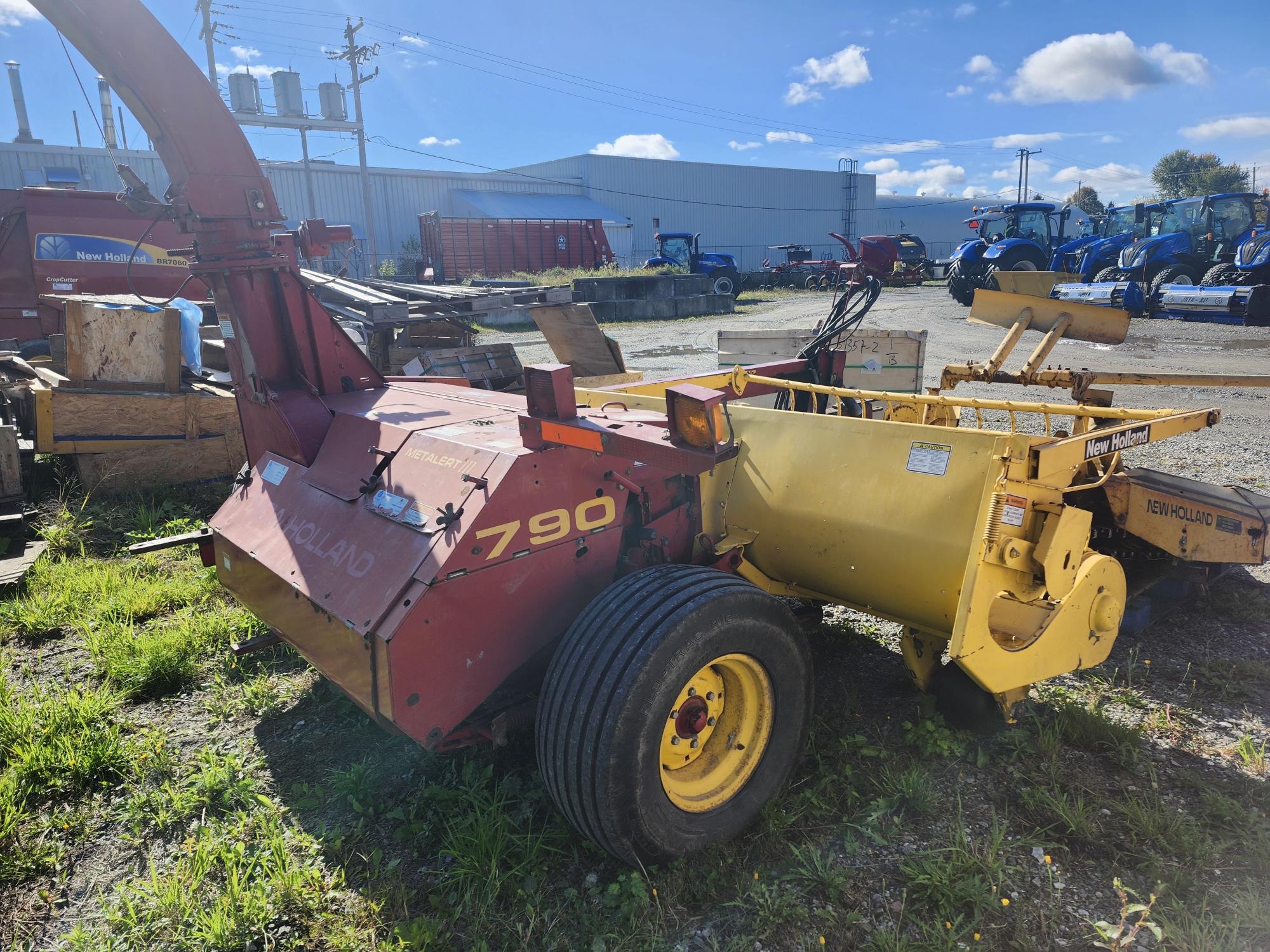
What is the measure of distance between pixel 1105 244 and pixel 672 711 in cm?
2224

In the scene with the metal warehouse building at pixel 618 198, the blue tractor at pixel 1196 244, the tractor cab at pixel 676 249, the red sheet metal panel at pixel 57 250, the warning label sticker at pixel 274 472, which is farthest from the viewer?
the tractor cab at pixel 676 249

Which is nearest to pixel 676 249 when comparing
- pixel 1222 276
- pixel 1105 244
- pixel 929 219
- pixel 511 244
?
pixel 511 244

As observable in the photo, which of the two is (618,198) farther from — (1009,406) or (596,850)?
(596,850)

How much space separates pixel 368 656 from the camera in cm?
230

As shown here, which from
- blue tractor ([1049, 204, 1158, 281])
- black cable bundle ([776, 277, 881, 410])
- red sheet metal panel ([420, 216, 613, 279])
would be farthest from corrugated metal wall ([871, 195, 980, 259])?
black cable bundle ([776, 277, 881, 410])

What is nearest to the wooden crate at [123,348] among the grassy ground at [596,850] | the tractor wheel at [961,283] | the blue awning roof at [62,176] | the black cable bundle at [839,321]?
the grassy ground at [596,850]

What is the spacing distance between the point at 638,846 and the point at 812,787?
814 mm

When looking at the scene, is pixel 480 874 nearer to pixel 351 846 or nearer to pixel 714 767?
pixel 351 846

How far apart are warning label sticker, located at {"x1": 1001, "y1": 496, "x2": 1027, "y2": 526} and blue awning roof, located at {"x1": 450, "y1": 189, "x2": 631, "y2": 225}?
3262 centimetres

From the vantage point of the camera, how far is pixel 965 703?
2.97m

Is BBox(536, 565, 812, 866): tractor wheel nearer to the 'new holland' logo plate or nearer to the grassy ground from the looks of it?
the grassy ground

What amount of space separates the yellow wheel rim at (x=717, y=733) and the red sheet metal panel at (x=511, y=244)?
24542mm

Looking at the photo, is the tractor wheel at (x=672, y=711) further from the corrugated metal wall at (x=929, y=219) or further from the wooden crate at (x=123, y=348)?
the corrugated metal wall at (x=929, y=219)

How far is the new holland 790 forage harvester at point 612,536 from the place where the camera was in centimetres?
224
